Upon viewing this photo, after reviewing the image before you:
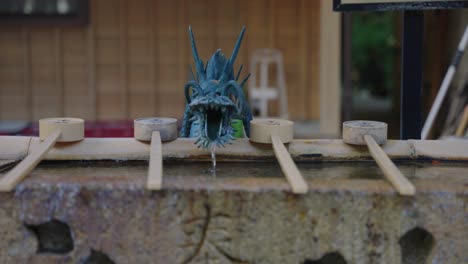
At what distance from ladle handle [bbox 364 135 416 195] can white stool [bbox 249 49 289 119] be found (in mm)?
6190

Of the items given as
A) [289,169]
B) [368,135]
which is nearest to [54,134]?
[289,169]

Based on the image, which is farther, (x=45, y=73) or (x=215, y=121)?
(x=45, y=73)

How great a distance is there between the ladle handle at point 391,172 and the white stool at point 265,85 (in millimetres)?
6190

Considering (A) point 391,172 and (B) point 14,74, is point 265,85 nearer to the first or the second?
(B) point 14,74

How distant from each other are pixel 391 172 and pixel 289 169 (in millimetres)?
456

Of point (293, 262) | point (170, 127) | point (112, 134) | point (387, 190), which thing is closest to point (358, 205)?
point (387, 190)

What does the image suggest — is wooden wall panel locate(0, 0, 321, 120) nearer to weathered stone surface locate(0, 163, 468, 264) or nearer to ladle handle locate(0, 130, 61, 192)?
ladle handle locate(0, 130, 61, 192)

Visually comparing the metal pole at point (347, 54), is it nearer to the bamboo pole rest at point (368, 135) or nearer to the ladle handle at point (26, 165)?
the bamboo pole rest at point (368, 135)

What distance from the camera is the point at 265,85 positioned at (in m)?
10.0

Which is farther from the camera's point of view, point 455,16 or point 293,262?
point 455,16

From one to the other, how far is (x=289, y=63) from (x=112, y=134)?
350 centimetres

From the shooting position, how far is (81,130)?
3.59m

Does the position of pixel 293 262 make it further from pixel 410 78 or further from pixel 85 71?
pixel 85 71

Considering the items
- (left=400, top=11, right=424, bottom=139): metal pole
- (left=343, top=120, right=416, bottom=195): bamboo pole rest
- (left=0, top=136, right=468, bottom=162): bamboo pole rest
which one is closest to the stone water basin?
(left=343, top=120, right=416, bottom=195): bamboo pole rest
